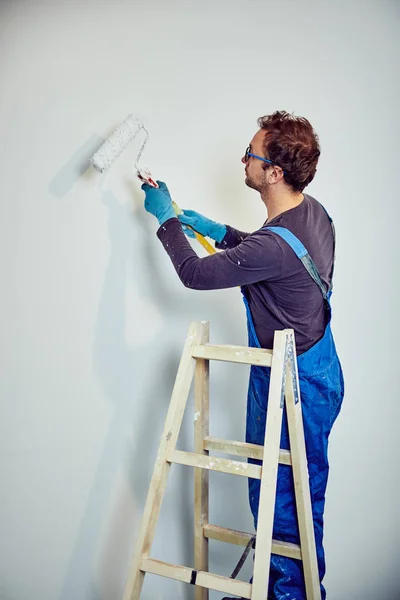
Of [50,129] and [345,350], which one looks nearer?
[50,129]

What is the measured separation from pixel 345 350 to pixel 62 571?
1.24 metres

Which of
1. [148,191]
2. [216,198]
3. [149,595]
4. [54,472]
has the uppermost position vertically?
[216,198]

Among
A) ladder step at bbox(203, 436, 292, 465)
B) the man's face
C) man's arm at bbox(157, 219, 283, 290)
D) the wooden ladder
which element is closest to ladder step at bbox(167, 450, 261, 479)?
the wooden ladder

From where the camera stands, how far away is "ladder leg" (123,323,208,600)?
1.45m

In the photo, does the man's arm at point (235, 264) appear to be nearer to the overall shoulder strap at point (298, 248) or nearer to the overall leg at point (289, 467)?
the overall shoulder strap at point (298, 248)

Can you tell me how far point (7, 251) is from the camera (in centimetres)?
176

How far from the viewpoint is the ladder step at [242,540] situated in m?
1.57

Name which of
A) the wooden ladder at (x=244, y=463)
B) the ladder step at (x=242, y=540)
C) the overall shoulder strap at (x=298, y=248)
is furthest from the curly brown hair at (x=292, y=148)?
the ladder step at (x=242, y=540)

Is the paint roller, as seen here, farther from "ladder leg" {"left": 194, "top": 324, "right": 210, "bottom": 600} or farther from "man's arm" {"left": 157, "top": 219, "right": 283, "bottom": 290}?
"ladder leg" {"left": 194, "top": 324, "right": 210, "bottom": 600}

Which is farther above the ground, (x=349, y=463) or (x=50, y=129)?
(x=50, y=129)

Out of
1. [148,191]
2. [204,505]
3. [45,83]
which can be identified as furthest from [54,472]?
[45,83]

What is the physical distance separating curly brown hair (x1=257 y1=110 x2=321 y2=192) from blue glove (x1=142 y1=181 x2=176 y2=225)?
0.31m

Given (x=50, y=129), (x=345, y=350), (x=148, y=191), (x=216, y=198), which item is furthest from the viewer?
(x=345, y=350)

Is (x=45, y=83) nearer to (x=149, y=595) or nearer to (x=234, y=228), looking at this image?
(x=234, y=228)
